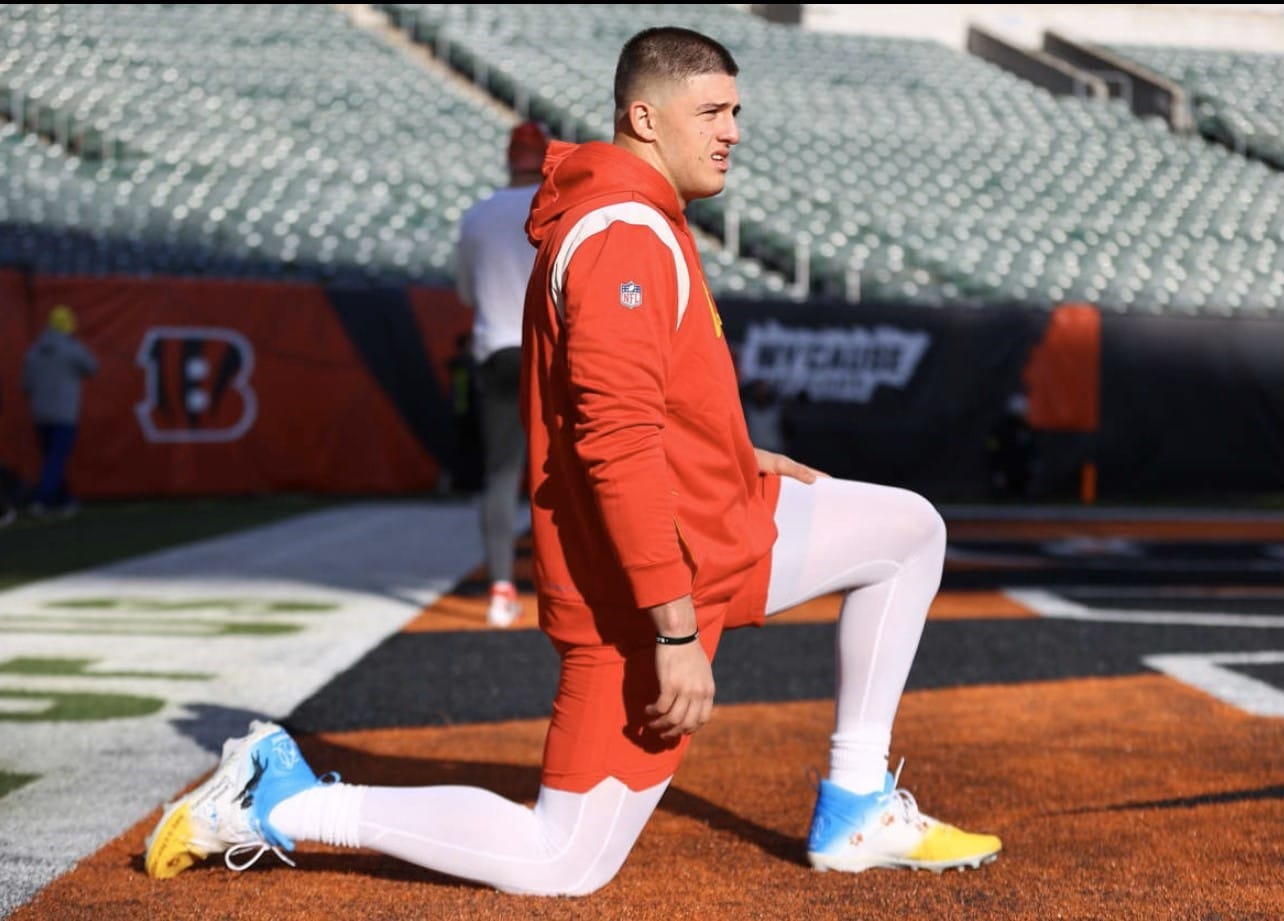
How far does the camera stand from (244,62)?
86.7ft

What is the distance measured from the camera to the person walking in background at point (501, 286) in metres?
5.73

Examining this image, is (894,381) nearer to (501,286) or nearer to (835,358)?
(835,358)

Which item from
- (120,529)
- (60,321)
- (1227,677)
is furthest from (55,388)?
(1227,677)

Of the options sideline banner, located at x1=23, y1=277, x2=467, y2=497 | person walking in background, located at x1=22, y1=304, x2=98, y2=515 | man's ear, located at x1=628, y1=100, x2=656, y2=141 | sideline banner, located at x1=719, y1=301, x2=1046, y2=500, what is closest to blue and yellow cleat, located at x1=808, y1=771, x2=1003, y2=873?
man's ear, located at x1=628, y1=100, x2=656, y2=141

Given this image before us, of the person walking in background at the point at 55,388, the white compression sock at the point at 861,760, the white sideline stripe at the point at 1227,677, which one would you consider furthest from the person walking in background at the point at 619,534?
the person walking in background at the point at 55,388

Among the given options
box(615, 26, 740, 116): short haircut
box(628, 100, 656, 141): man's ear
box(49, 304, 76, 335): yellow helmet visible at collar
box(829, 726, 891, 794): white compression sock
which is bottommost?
box(49, 304, 76, 335): yellow helmet visible at collar

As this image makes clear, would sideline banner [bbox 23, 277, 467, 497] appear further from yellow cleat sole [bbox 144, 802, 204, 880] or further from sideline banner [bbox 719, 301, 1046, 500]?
yellow cleat sole [bbox 144, 802, 204, 880]

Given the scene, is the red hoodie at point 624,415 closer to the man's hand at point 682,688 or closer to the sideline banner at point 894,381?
the man's hand at point 682,688

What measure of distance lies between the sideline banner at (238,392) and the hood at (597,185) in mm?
12289

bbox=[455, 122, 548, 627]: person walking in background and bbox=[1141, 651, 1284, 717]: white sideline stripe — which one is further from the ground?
bbox=[455, 122, 548, 627]: person walking in background

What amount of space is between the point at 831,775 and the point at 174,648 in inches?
140

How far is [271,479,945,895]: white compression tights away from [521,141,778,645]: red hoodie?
6.4 inches

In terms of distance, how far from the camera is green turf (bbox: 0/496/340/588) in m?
9.26

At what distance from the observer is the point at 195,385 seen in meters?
14.7
